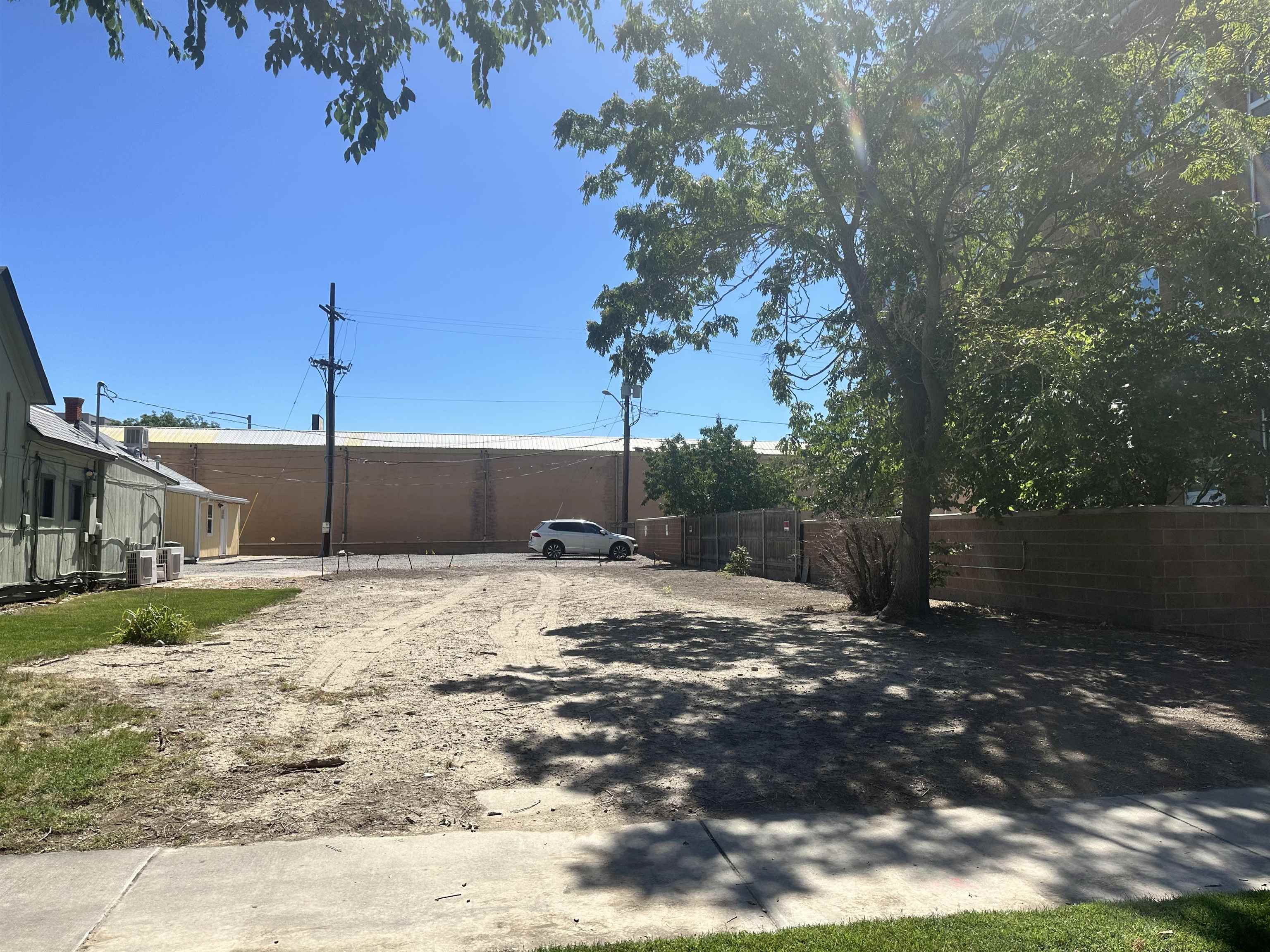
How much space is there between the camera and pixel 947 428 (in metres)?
12.8

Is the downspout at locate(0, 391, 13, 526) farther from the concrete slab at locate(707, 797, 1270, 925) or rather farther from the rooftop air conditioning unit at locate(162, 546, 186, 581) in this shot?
the concrete slab at locate(707, 797, 1270, 925)

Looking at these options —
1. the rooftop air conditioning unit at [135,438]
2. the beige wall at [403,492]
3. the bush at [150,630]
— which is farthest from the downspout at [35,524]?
the beige wall at [403,492]

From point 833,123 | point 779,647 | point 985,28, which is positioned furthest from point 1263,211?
point 779,647

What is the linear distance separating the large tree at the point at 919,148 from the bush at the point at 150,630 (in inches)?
325

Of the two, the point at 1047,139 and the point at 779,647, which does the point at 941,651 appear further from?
the point at 1047,139

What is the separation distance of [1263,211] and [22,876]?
21.1 m

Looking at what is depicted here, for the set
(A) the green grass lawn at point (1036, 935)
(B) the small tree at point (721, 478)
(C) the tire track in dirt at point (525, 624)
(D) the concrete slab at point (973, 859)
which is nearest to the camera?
(A) the green grass lawn at point (1036, 935)

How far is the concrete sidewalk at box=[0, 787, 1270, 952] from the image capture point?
138 inches

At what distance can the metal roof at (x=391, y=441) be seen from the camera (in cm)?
4772

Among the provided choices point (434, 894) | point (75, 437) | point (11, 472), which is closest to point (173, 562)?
point (75, 437)

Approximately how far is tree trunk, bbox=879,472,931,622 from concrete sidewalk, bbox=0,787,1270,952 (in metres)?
8.12

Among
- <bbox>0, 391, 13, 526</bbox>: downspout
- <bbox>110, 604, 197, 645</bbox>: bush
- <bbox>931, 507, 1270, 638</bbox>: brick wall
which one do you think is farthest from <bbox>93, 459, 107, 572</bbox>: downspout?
<bbox>931, 507, 1270, 638</bbox>: brick wall

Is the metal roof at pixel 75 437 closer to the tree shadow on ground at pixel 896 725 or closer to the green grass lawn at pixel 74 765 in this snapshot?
the green grass lawn at pixel 74 765

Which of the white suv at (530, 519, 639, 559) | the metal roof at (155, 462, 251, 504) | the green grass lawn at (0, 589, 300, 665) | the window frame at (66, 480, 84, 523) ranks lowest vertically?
the green grass lawn at (0, 589, 300, 665)
